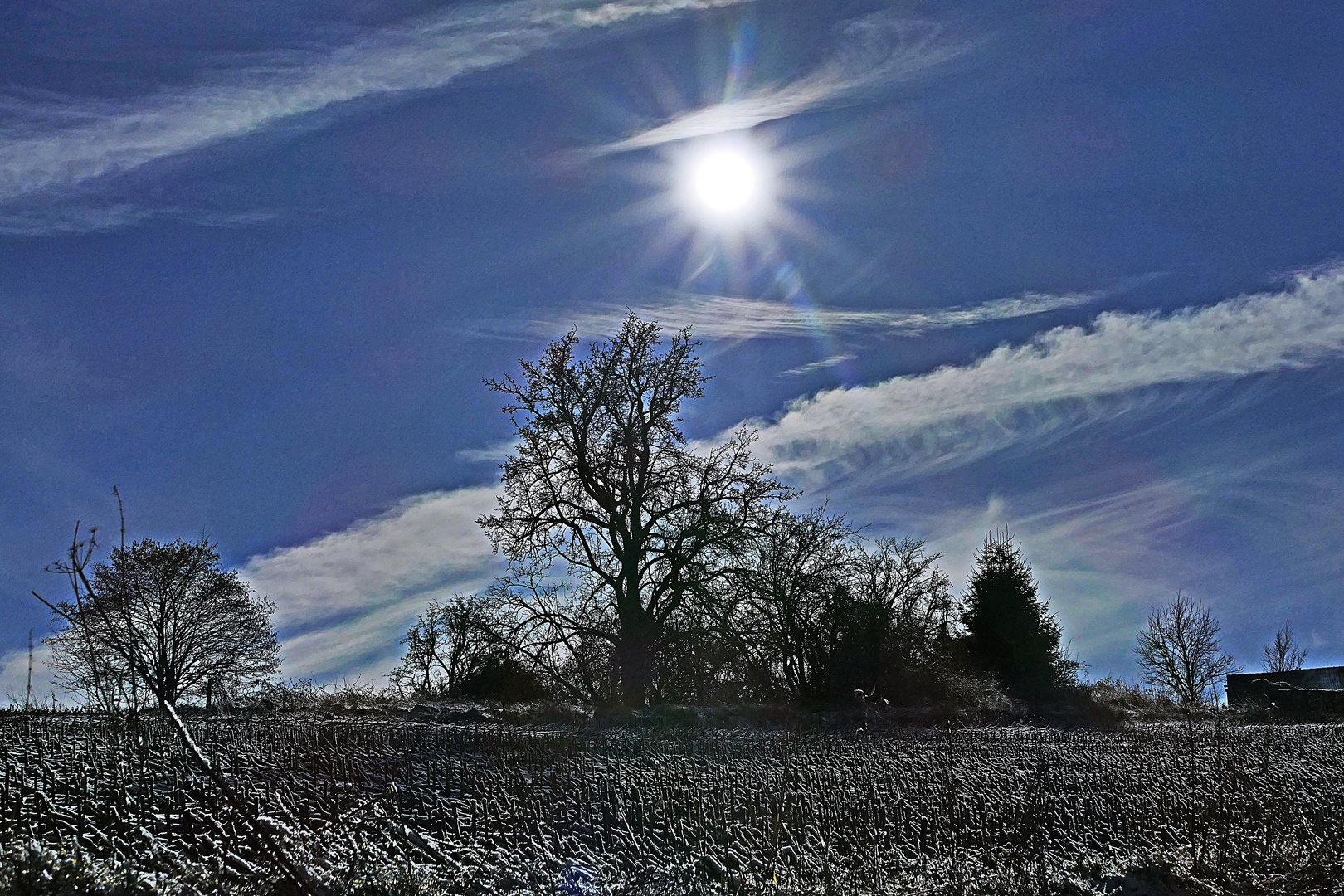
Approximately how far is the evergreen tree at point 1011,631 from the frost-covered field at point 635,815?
15240 millimetres

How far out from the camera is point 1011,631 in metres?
27.0

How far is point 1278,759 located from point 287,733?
1306 cm

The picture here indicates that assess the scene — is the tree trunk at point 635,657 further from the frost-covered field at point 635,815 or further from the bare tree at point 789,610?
the frost-covered field at point 635,815

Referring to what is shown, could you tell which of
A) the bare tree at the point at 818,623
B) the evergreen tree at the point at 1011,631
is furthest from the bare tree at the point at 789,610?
the evergreen tree at the point at 1011,631

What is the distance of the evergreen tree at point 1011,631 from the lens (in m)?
26.4

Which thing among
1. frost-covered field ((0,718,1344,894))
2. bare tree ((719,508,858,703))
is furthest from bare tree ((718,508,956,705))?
frost-covered field ((0,718,1344,894))

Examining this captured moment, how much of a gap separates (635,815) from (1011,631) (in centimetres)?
2248

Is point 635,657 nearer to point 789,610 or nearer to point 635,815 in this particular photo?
point 789,610

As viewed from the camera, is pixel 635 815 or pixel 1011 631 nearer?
pixel 635 815

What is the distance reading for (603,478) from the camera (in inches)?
893

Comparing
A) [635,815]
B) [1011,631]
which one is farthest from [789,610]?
[635,815]

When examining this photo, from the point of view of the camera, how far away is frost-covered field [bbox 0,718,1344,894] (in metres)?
5.54

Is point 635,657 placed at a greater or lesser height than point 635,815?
greater

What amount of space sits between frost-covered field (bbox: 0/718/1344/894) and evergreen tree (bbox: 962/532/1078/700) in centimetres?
1524
